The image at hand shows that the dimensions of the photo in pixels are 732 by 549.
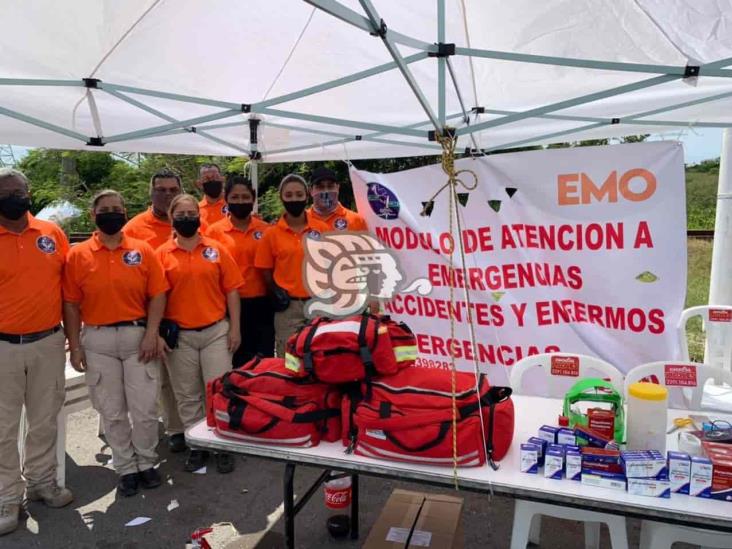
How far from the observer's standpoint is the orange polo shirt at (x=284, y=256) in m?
3.62

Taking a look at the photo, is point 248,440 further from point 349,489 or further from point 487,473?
point 487,473

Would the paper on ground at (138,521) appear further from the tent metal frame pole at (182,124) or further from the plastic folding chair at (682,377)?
the tent metal frame pole at (182,124)

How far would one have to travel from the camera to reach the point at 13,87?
11.6ft

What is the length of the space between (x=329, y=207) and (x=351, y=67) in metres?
1.01

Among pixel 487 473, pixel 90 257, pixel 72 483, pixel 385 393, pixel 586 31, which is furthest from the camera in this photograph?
pixel 72 483

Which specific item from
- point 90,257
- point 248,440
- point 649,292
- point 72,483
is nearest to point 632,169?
point 649,292

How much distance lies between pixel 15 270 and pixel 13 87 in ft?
5.14

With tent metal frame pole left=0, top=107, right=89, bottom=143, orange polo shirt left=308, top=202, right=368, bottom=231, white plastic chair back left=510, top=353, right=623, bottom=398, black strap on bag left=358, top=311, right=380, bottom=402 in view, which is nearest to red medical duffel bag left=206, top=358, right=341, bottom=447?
black strap on bag left=358, top=311, right=380, bottom=402

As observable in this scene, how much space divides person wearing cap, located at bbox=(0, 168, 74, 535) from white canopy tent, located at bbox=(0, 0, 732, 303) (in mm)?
948

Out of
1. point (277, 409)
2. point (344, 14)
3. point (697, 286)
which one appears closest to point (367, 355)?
point (277, 409)

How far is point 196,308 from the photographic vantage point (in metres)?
3.36

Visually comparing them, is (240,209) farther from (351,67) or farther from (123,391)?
(123,391)

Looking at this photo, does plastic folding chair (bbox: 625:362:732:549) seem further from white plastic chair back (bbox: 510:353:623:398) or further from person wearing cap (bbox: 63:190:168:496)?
person wearing cap (bbox: 63:190:168:496)

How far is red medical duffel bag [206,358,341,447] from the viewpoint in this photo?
6.61ft
